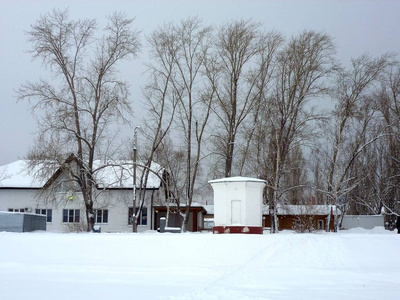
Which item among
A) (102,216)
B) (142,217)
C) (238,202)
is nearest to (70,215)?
(102,216)

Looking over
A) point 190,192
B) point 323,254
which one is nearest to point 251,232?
point 323,254

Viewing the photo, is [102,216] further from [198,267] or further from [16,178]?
[198,267]

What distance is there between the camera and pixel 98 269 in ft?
54.9

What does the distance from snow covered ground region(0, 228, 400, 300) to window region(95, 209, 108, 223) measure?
21.5m

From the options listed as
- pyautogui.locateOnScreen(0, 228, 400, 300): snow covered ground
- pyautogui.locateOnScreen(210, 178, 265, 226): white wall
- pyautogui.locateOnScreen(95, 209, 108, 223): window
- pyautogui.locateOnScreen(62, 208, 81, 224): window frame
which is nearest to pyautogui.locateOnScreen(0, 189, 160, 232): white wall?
pyautogui.locateOnScreen(62, 208, 81, 224): window frame

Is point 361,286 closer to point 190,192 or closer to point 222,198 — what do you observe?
point 222,198

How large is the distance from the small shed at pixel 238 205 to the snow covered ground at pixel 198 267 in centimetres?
430

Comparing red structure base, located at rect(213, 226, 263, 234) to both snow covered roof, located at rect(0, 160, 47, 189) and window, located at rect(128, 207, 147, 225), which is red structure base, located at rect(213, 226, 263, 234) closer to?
window, located at rect(128, 207, 147, 225)

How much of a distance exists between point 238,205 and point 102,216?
20.0 metres

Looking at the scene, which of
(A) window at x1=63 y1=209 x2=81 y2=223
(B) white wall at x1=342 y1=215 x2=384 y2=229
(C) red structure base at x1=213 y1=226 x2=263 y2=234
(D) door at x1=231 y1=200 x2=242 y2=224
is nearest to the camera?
(C) red structure base at x1=213 y1=226 x2=263 y2=234

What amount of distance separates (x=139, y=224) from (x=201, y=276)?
1236 inches

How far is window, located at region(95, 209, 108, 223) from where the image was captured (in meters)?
45.8

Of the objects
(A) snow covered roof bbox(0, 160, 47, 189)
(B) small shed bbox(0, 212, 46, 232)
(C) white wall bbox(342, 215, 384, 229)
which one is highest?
(A) snow covered roof bbox(0, 160, 47, 189)

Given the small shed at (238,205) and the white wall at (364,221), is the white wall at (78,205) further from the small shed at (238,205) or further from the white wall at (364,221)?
the white wall at (364,221)
